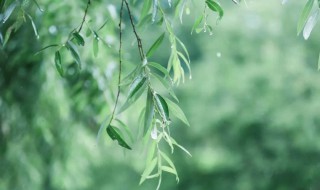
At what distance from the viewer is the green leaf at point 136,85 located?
0.88m

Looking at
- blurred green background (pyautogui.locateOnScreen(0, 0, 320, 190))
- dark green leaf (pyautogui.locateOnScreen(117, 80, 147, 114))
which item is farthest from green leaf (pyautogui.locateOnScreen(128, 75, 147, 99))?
blurred green background (pyautogui.locateOnScreen(0, 0, 320, 190))

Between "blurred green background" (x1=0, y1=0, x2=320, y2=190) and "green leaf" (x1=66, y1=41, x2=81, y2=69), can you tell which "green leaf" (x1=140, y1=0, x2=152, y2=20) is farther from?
"blurred green background" (x1=0, y1=0, x2=320, y2=190)

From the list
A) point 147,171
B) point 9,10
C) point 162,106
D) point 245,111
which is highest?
point 9,10

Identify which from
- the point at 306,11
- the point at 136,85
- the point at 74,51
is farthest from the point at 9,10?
the point at 306,11

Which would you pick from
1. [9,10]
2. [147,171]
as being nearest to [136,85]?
[147,171]

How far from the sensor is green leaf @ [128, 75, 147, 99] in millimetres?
879

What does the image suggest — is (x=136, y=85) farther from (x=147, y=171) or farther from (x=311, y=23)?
(x=311, y=23)

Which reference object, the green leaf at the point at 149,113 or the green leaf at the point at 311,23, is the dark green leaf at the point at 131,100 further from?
the green leaf at the point at 311,23

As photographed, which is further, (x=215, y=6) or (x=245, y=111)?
(x=245, y=111)

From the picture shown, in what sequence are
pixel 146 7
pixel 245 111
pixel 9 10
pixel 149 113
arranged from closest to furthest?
pixel 149 113 → pixel 9 10 → pixel 146 7 → pixel 245 111

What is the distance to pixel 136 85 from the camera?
887 millimetres

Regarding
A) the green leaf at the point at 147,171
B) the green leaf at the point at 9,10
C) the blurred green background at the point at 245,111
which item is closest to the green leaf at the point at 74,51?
the green leaf at the point at 9,10

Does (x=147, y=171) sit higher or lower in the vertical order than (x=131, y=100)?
lower

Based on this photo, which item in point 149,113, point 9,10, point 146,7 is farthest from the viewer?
point 146,7
